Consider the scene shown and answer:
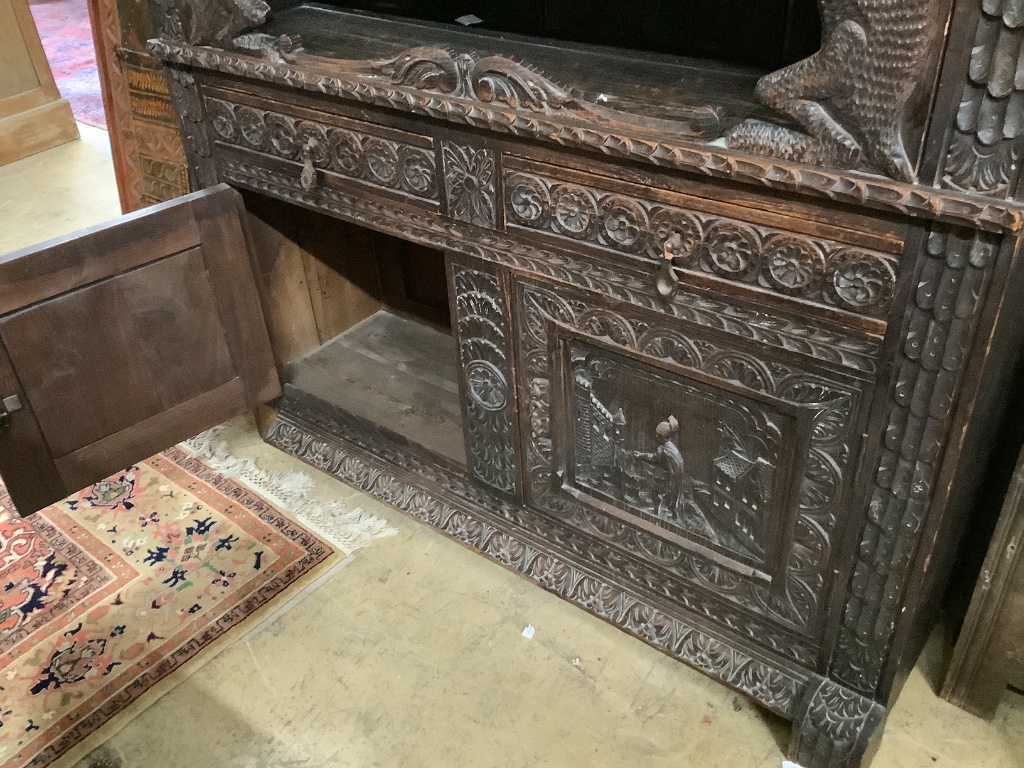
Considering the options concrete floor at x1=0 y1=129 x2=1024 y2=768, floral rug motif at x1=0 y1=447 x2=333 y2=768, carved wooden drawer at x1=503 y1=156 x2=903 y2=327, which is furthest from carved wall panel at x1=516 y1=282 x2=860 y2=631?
floral rug motif at x1=0 y1=447 x2=333 y2=768

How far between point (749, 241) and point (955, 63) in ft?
0.98

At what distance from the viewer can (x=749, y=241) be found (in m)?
1.07

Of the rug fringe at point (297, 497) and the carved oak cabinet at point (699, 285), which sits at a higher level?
the carved oak cabinet at point (699, 285)

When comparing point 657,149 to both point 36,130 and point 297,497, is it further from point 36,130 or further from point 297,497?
point 36,130

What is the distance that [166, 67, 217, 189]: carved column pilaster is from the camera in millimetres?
1622

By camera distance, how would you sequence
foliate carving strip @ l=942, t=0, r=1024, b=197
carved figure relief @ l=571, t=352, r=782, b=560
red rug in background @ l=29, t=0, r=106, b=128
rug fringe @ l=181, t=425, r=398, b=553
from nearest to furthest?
foliate carving strip @ l=942, t=0, r=1024, b=197, carved figure relief @ l=571, t=352, r=782, b=560, rug fringe @ l=181, t=425, r=398, b=553, red rug in background @ l=29, t=0, r=106, b=128

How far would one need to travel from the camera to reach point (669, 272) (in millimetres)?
1143

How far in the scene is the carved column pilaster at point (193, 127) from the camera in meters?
1.62

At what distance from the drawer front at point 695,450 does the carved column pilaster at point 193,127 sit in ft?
2.52

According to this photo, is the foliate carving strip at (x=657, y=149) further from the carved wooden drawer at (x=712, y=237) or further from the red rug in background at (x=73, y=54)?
the red rug in background at (x=73, y=54)

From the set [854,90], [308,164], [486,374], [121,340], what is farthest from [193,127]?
[854,90]

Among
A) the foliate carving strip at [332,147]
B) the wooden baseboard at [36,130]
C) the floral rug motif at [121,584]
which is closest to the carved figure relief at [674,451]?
the foliate carving strip at [332,147]

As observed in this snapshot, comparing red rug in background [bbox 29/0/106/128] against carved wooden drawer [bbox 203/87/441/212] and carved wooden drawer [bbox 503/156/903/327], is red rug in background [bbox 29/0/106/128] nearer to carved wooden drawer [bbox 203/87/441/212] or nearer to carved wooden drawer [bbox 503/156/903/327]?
carved wooden drawer [bbox 203/87/441/212]

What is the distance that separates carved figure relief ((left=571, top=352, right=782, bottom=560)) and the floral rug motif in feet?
2.32
